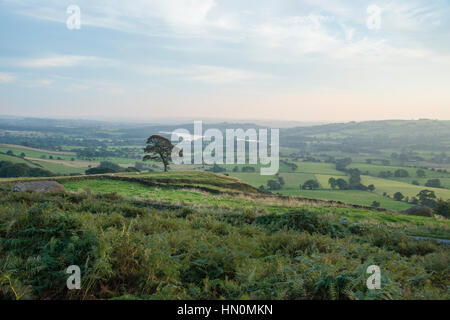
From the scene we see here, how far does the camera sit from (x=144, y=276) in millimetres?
4312

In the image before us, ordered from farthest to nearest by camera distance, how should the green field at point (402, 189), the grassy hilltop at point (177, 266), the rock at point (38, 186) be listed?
1. the green field at point (402, 189)
2. the rock at point (38, 186)
3. the grassy hilltop at point (177, 266)

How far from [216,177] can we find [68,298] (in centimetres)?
3256

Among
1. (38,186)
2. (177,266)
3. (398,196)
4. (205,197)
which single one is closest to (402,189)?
(398,196)

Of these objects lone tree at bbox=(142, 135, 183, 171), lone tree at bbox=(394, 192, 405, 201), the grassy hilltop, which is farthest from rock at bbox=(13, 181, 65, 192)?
lone tree at bbox=(394, 192, 405, 201)

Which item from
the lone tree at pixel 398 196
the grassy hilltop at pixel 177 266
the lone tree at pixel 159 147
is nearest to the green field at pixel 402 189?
the lone tree at pixel 398 196

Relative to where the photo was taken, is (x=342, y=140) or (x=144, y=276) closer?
(x=144, y=276)

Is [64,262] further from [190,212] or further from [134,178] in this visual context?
[134,178]

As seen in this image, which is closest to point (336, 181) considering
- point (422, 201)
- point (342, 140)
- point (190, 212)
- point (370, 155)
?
point (422, 201)

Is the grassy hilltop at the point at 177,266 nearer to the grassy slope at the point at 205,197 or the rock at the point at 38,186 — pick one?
the grassy slope at the point at 205,197

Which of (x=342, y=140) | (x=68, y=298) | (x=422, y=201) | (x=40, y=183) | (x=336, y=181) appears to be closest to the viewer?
(x=68, y=298)

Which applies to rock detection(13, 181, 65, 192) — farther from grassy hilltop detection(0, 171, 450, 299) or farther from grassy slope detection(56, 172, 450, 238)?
grassy hilltop detection(0, 171, 450, 299)
